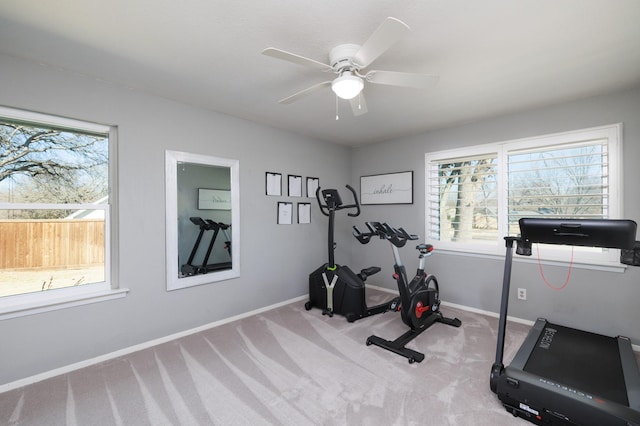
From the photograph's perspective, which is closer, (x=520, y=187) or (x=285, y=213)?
(x=520, y=187)

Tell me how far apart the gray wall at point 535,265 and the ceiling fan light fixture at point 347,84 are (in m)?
2.35

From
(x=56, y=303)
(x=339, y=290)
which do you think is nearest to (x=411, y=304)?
(x=339, y=290)

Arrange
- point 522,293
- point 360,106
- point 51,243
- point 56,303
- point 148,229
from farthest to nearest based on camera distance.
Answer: point 522,293 → point 148,229 → point 360,106 → point 51,243 → point 56,303

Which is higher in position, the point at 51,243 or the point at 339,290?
the point at 51,243

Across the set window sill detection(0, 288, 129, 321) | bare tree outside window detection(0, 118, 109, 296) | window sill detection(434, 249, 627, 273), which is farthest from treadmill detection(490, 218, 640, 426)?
bare tree outside window detection(0, 118, 109, 296)

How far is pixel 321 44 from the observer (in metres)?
1.85

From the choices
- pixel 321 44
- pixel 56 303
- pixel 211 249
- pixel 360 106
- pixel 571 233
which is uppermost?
pixel 321 44

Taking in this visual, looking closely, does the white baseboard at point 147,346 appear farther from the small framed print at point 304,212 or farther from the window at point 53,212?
the small framed print at point 304,212

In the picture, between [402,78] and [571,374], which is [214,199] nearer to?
[402,78]

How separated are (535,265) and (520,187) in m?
0.88

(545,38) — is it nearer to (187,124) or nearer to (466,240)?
(466,240)

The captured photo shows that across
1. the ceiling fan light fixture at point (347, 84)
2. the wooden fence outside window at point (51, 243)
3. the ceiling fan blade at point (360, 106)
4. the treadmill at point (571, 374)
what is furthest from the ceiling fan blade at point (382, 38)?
the wooden fence outside window at point (51, 243)

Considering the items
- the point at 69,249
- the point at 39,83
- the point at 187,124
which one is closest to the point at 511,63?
the point at 187,124

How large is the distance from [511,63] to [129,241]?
11.6 ft
